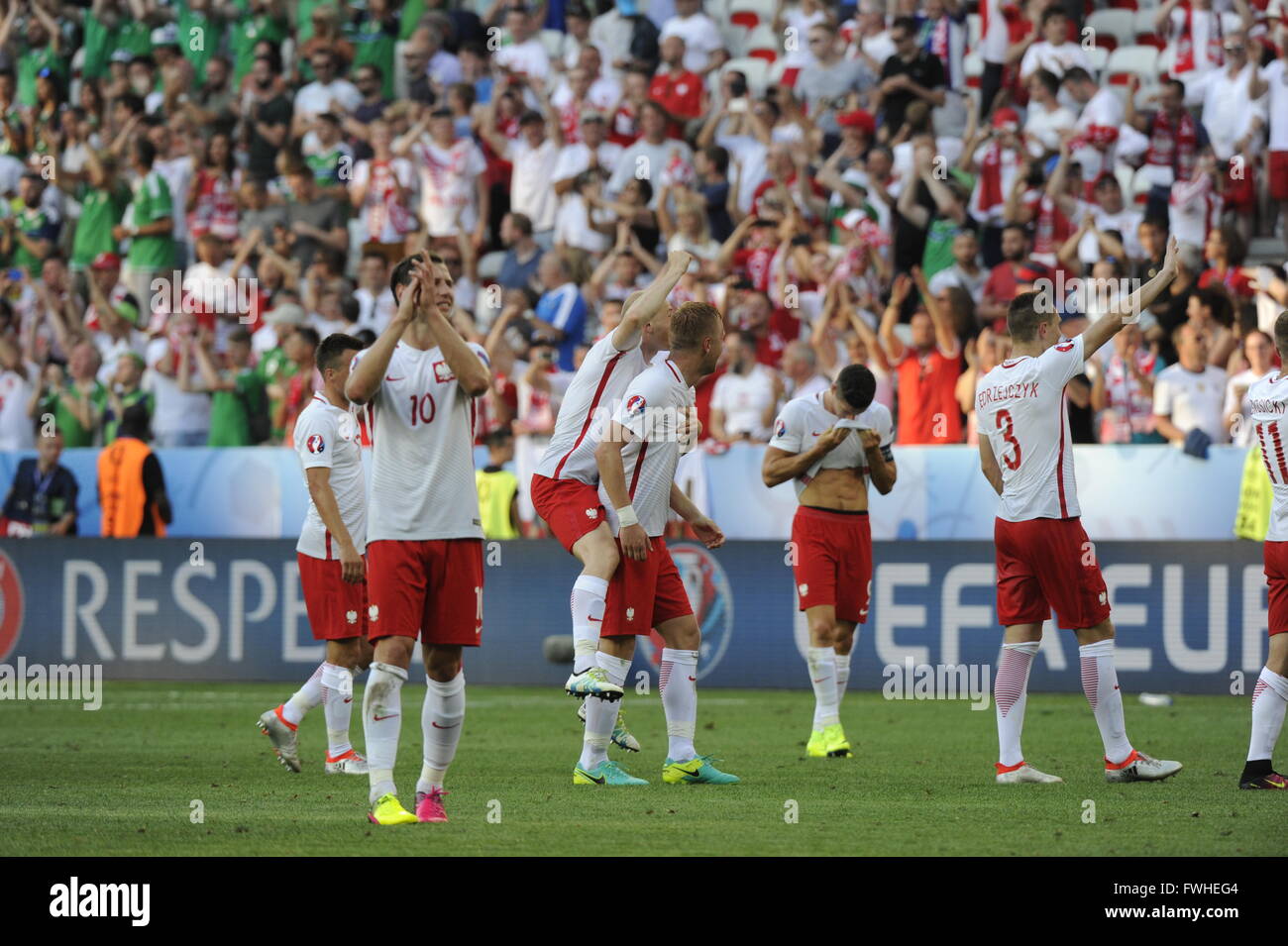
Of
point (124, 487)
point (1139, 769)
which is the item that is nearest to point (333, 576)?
point (1139, 769)

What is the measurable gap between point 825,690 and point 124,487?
31.0 feet

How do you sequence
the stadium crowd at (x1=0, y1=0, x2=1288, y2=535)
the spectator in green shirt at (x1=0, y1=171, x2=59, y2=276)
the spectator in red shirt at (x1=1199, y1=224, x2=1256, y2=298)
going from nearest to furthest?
the spectator in red shirt at (x1=1199, y1=224, x2=1256, y2=298), the stadium crowd at (x1=0, y1=0, x2=1288, y2=535), the spectator in green shirt at (x1=0, y1=171, x2=59, y2=276)

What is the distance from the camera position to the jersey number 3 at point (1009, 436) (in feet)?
33.4

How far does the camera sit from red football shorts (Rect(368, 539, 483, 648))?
8352 millimetres

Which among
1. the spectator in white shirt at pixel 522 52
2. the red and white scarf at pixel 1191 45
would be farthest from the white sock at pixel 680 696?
the spectator in white shirt at pixel 522 52

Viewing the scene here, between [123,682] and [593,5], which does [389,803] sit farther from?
[593,5]

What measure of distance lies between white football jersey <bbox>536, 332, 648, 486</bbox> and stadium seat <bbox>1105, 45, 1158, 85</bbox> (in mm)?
12890

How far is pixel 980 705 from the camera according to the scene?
53.4 ft

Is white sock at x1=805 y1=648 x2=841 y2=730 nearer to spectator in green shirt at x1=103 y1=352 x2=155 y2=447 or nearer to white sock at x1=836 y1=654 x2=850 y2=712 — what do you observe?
white sock at x1=836 y1=654 x2=850 y2=712

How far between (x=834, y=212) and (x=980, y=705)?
6.46 meters

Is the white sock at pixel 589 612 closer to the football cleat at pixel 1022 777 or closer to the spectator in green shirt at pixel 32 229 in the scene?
the football cleat at pixel 1022 777

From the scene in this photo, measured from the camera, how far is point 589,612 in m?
9.87

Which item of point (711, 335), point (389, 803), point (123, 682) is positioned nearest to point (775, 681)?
point (123, 682)

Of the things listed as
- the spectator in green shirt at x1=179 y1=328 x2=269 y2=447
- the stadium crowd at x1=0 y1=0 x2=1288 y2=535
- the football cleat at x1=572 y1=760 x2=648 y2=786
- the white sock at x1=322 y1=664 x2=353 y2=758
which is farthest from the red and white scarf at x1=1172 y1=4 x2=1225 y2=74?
the white sock at x1=322 y1=664 x2=353 y2=758
